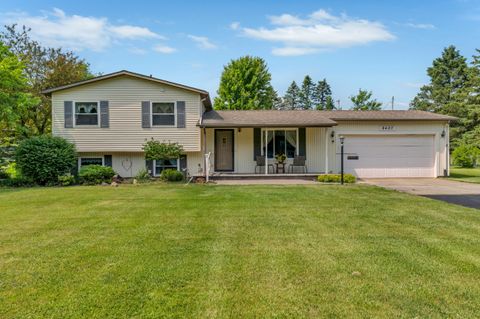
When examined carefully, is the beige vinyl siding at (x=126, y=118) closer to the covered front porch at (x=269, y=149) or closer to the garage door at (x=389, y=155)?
the covered front porch at (x=269, y=149)

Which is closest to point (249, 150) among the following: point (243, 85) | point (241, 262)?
point (241, 262)

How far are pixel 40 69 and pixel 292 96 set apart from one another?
142 ft

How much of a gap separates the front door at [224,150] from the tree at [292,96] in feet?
140

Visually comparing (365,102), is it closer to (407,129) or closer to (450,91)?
(450,91)

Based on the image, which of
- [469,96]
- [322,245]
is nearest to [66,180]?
[322,245]

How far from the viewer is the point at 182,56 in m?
20.5

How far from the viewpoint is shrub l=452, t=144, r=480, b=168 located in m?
22.5

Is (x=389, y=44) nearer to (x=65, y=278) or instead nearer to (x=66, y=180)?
(x=66, y=180)

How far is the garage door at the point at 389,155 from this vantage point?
51.3ft

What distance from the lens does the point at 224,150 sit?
52.1ft

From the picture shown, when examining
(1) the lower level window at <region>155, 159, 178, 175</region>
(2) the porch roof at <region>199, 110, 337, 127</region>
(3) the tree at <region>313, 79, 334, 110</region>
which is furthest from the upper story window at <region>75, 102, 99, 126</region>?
(3) the tree at <region>313, 79, 334, 110</region>

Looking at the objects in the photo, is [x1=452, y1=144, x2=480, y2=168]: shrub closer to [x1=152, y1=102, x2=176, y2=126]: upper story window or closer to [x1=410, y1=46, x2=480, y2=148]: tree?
[x1=410, y1=46, x2=480, y2=148]: tree

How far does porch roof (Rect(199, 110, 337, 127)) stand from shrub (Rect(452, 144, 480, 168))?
12.9 m

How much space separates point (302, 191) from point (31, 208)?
7.31 metres
